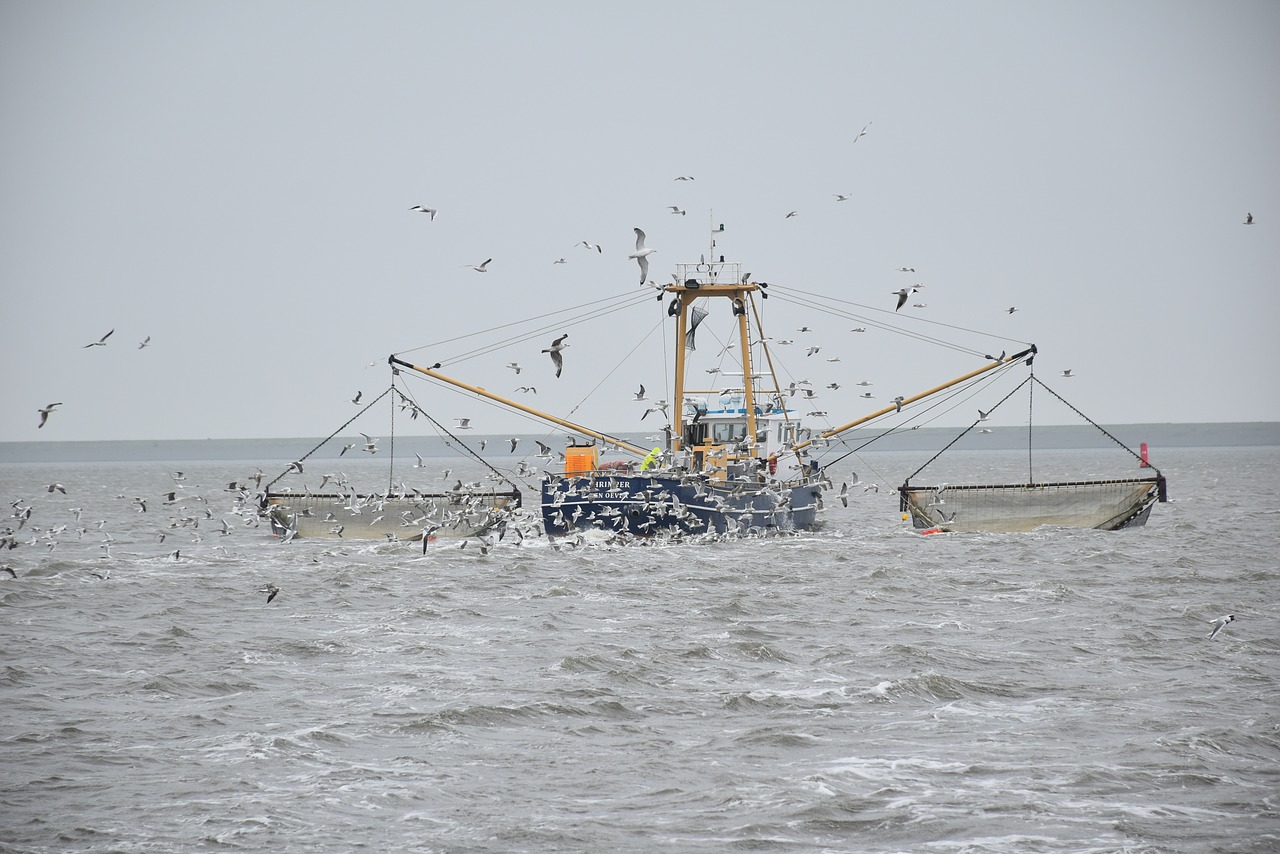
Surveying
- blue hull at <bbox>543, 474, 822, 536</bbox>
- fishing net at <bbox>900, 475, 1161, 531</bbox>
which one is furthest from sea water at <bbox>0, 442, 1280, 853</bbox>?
fishing net at <bbox>900, 475, 1161, 531</bbox>

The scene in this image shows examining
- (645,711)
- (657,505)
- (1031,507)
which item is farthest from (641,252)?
(1031,507)

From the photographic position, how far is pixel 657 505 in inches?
1599

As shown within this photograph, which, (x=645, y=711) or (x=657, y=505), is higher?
(x=657, y=505)

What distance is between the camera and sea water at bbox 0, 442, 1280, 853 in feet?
47.5

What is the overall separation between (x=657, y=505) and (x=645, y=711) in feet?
70.3

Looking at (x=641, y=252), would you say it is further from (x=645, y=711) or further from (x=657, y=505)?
(x=645, y=711)

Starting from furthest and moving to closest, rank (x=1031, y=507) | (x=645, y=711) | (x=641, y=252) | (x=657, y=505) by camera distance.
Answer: (x=1031, y=507) → (x=657, y=505) → (x=641, y=252) → (x=645, y=711)

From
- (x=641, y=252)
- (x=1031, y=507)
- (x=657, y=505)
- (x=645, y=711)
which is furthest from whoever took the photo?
(x=1031, y=507)

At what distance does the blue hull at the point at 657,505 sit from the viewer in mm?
42094

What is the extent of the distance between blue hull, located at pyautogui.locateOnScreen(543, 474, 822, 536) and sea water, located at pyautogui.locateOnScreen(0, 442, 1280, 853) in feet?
19.9

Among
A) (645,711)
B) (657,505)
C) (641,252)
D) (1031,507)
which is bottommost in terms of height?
(645,711)

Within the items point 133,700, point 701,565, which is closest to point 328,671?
point 133,700

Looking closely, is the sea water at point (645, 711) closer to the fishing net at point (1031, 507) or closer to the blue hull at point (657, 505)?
the blue hull at point (657, 505)

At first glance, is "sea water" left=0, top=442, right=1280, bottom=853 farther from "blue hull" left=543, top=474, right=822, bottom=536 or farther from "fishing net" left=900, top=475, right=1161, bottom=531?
"fishing net" left=900, top=475, right=1161, bottom=531
